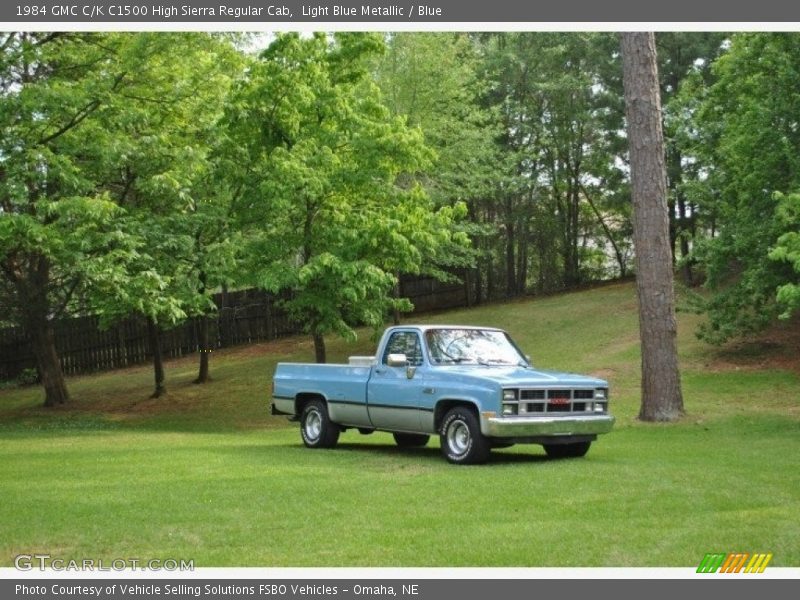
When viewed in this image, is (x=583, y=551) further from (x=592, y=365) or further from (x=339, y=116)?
(x=592, y=365)

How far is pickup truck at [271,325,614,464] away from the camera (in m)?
13.3

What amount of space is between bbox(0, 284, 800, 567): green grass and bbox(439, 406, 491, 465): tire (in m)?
0.34

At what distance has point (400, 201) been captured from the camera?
24766mm

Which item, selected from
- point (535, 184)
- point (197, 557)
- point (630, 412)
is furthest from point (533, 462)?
point (535, 184)

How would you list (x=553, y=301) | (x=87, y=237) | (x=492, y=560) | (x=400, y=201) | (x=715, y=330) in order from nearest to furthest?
(x=492, y=560) < (x=87, y=237) < (x=400, y=201) < (x=715, y=330) < (x=553, y=301)

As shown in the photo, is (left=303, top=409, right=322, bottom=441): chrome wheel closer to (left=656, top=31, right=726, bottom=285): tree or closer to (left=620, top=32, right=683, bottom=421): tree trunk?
(left=620, top=32, right=683, bottom=421): tree trunk

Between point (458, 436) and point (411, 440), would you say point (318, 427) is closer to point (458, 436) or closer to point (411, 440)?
point (411, 440)

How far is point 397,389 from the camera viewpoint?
1482cm

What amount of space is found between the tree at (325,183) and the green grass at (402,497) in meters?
3.76

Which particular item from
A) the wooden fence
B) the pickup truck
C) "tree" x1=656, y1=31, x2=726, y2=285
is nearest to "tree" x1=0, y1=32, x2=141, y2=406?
the pickup truck

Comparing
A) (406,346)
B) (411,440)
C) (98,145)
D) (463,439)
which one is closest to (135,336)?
(98,145)

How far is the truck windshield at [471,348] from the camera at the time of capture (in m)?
14.7

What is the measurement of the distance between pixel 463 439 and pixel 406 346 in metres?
1.97

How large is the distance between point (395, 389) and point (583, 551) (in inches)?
281
